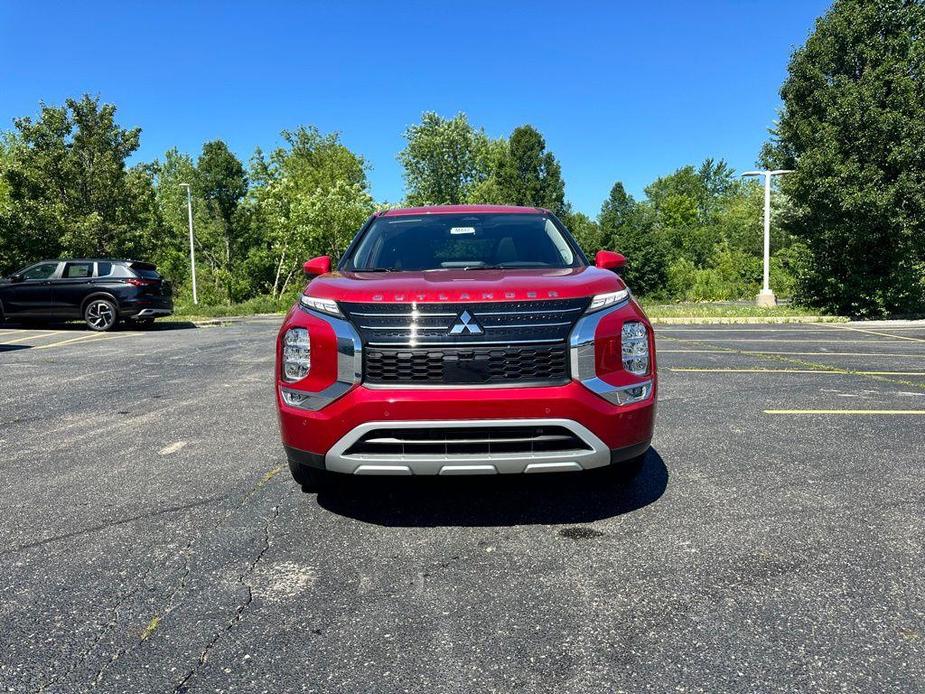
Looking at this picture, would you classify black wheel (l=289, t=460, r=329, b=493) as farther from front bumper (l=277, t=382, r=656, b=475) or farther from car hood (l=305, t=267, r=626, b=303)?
car hood (l=305, t=267, r=626, b=303)

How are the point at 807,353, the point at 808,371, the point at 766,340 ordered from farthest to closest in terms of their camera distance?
the point at 766,340 → the point at 807,353 → the point at 808,371

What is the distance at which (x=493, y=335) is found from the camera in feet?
10.0

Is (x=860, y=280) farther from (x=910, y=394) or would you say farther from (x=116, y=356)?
(x=116, y=356)

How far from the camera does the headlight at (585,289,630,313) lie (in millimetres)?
3171

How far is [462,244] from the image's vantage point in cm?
446

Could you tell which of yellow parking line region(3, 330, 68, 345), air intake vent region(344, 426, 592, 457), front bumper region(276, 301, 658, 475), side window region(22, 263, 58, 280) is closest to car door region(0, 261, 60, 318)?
side window region(22, 263, 58, 280)

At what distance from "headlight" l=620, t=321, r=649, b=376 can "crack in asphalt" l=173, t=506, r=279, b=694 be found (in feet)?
6.43

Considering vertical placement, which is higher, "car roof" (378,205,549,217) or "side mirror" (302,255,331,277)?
"car roof" (378,205,549,217)

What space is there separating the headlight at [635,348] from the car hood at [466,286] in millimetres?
231

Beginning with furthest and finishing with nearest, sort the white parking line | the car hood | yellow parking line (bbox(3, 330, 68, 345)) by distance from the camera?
1. yellow parking line (bbox(3, 330, 68, 345))
2. the white parking line
3. the car hood

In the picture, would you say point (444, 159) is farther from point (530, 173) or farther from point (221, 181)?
point (221, 181)

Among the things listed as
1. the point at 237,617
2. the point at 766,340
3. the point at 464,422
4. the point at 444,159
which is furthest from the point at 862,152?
→ the point at 444,159

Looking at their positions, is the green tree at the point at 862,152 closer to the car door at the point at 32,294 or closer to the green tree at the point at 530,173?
the car door at the point at 32,294

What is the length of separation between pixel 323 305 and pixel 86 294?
15039 mm
